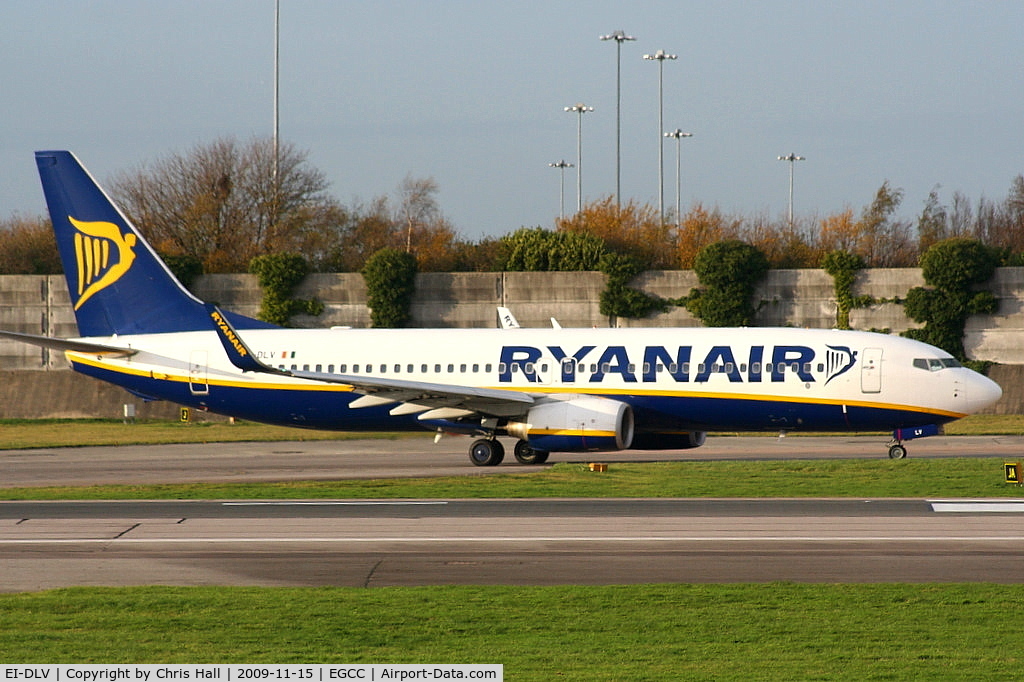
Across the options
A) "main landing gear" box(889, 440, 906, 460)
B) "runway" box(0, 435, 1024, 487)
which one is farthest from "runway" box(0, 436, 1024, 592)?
"main landing gear" box(889, 440, 906, 460)

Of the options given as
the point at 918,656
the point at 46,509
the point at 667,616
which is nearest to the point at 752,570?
the point at 667,616

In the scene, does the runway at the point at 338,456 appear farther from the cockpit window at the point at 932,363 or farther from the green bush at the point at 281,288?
the green bush at the point at 281,288

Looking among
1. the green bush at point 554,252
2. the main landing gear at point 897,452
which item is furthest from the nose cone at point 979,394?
the green bush at point 554,252

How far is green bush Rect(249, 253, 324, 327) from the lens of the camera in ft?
180

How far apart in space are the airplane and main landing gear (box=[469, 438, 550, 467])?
42mm

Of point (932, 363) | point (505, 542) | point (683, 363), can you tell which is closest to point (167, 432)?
point (683, 363)

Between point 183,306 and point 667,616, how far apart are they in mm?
26833

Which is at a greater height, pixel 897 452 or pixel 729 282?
pixel 729 282

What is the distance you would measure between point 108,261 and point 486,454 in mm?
12918

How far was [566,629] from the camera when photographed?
12734mm

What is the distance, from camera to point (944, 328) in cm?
5012

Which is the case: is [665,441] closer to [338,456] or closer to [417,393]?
[417,393]

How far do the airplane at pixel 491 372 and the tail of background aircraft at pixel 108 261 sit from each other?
1.6 inches

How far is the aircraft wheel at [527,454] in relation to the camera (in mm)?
33906
